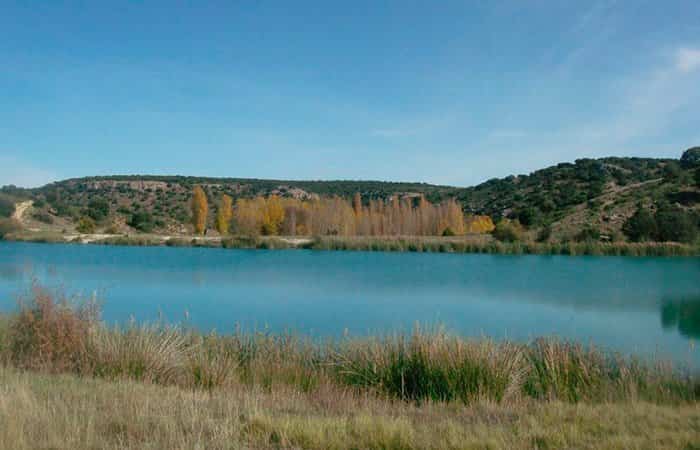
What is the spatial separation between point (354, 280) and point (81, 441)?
1973 cm

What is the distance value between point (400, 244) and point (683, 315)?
29.6m

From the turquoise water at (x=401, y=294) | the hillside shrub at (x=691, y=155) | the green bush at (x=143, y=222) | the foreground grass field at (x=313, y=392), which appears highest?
the hillside shrub at (x=691, y=155)

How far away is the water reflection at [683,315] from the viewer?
1370 cm

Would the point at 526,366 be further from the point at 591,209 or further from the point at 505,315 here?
the point at 591,209

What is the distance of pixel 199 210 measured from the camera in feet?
190

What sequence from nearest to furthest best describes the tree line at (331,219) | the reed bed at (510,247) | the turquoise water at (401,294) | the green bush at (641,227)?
the turquoise water at (401,294) < the reed bed at (510,247) < the green bush at (641,227) < the tree line at (331,219)

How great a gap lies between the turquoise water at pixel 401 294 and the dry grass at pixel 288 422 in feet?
12.0

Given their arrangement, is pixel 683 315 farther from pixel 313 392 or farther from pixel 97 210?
pixel 97 210

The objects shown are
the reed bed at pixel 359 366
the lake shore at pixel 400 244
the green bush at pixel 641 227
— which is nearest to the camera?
the reed bed at pixel 359 366

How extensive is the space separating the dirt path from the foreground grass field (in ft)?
184

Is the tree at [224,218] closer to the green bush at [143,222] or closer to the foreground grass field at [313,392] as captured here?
the green bush at [143,222]

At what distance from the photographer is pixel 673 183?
48.3m

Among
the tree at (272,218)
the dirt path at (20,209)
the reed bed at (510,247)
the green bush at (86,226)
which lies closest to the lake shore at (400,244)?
the reed bed at (510,247)

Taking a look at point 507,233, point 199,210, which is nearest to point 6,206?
point 199,210
